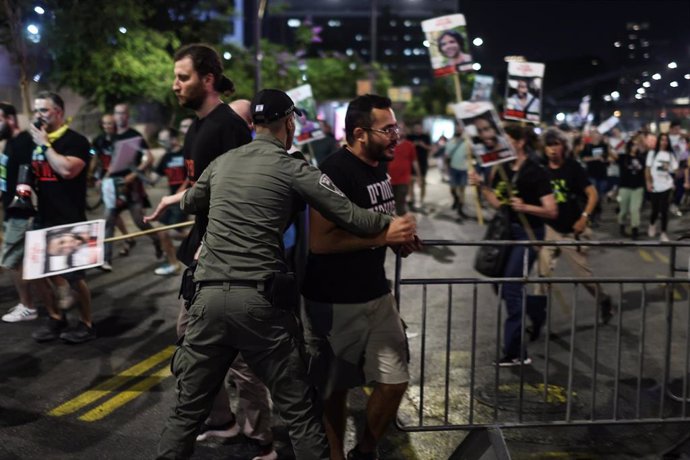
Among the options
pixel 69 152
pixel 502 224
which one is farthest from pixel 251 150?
pixel 502 224

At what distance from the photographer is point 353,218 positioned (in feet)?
11.4

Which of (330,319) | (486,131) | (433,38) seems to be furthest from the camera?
(433,38)

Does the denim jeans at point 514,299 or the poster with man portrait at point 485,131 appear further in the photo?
the poster with man portrait at point 485,131

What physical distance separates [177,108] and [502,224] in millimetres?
20006

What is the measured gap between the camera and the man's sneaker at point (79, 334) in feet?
21.6

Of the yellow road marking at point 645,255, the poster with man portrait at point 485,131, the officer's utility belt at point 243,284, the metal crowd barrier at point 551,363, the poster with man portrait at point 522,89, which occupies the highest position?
the poster with man portrait at point 522,89

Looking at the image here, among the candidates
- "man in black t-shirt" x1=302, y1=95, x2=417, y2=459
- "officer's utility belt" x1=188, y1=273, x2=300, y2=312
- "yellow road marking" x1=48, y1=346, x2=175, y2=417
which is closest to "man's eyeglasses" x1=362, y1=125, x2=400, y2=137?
"man in black t-shirt" x1=302, y1=95, x2=417, y2=459

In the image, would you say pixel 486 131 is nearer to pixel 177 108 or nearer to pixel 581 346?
pixel 581 346

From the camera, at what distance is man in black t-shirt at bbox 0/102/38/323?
256 inches

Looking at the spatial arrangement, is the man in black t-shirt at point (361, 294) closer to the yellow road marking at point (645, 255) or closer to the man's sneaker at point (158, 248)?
the man's sneaker at point (158, 248)

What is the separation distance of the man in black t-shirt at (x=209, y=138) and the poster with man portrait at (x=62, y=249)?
2.49 ft

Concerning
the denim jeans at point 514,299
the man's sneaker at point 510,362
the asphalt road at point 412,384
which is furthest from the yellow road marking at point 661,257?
the man's sneaker at point 510,362

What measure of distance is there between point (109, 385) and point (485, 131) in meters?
3.48

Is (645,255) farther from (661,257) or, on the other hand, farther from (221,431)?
(221,431)
